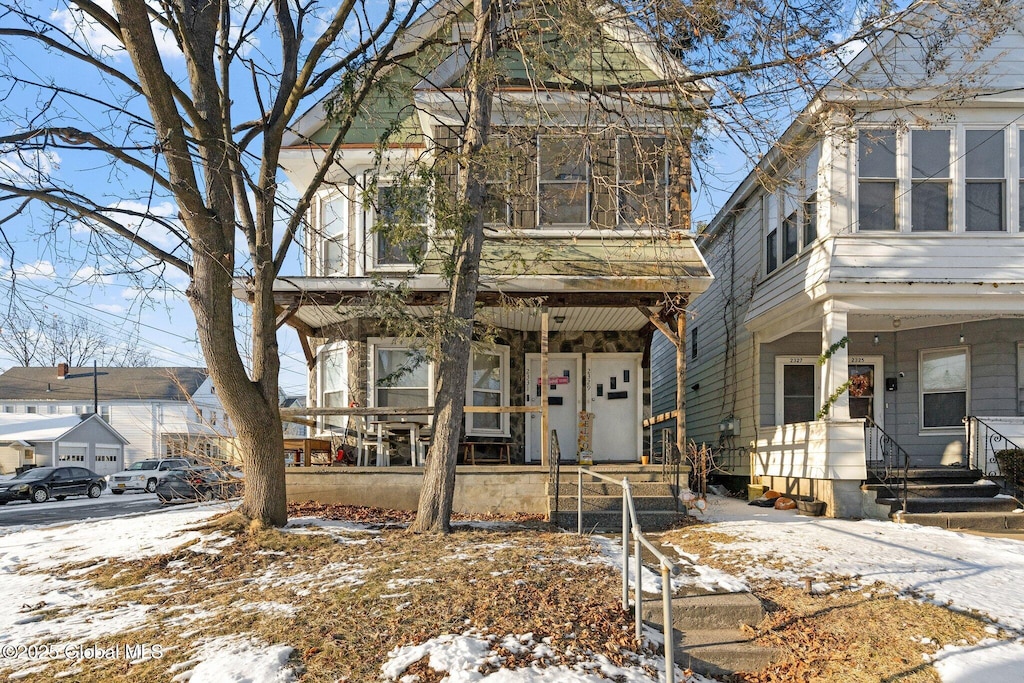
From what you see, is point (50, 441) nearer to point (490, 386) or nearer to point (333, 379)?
point (333, 379)

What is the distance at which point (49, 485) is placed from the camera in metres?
22.9

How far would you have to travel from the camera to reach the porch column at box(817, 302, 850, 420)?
10.0 meters

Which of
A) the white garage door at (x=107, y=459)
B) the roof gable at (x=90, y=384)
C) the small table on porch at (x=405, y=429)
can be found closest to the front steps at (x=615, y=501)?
the small table on porch at (x=405, y=429)

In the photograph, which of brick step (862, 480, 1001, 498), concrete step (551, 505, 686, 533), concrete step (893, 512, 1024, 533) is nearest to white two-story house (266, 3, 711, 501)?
concrete step (551, 505, 686, 533)

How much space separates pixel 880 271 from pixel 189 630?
10.0m

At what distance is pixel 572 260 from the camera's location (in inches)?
439

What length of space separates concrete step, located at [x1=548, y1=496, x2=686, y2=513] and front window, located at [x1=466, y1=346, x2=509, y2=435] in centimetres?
374

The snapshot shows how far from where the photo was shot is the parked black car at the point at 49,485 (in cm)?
2211

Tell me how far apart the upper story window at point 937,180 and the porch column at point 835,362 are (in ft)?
4.85

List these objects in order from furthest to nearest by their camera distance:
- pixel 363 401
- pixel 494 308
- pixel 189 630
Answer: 1. pixel 363 401
2. pixel 494 308
3. pixel 189 630

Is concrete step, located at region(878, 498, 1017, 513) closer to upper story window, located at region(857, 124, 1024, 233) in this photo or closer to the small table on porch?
upper story window, located at region(857, 124, 1024, 233)

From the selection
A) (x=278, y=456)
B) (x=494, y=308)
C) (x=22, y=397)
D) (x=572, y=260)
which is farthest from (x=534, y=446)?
(x=22, y=397)

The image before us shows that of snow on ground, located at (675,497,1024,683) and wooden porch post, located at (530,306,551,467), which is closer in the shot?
snow on ground, located at (675,497,1024,683)

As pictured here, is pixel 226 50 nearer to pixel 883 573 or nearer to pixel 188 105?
pixel 188 105
